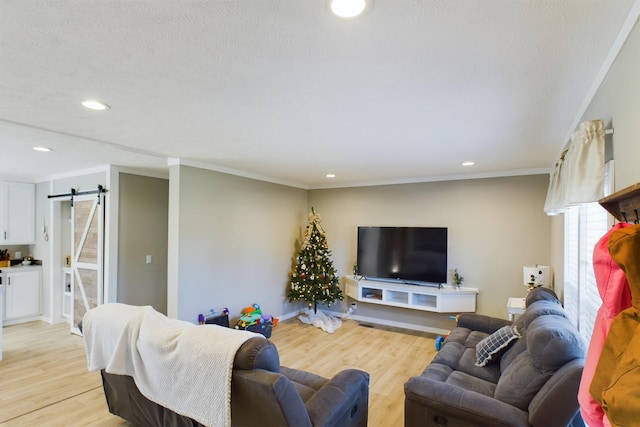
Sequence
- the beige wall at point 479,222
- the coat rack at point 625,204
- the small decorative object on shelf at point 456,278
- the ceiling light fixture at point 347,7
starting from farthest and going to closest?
1. the small decorative object on shelf at point 456,278
2. the beige wall at point 479,222
3. the ceiling light fixture at point 347,7
4. the coat rack at point 625,204

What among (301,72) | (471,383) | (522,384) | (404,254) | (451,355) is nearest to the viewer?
(301,72)

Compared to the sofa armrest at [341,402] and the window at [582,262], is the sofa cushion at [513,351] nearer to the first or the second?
the window at [582,262]

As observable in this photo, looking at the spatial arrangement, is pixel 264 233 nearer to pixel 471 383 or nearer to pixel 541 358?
pixel 471 383

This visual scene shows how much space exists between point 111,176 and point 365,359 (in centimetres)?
418

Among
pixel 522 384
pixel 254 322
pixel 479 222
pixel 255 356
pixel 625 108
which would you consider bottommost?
pixel 254 322

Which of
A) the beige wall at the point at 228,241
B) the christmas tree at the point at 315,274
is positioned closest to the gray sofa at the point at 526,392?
the beige wall at the point at 228,241

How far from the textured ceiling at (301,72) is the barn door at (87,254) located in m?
1.56

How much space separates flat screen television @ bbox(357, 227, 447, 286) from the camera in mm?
4965

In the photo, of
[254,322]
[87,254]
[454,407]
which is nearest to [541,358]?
[454,407]

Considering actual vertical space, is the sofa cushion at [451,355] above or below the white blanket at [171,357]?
below

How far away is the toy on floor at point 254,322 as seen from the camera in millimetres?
4543

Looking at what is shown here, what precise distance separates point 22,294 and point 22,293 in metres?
0.02

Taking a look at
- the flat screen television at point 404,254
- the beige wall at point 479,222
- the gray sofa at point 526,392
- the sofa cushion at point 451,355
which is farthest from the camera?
the flat screen television at point 404,254

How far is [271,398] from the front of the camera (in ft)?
5.31
